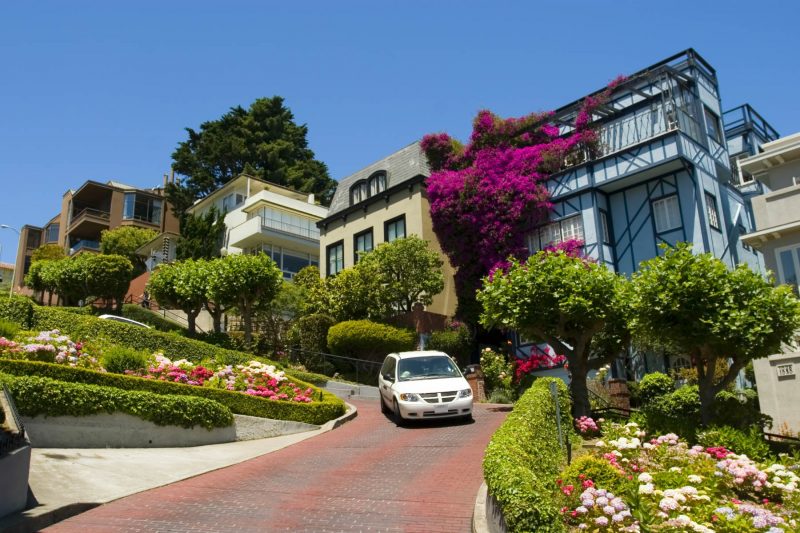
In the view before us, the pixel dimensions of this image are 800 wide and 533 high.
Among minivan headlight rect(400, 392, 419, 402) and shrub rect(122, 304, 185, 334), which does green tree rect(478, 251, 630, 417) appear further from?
shrub rect(122, 304, 185, 334)

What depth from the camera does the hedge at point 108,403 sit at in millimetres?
12086

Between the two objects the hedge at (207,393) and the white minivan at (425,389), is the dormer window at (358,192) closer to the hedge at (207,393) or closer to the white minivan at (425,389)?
the hedge at (207,393)

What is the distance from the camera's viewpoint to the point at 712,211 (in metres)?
25.2

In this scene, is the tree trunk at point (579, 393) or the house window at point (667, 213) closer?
the tree trunk at point (579, 393)

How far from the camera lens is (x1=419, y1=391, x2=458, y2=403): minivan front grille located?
1534 centimetres

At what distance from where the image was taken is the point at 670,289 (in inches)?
535

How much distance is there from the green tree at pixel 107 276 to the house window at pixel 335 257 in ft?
37.4

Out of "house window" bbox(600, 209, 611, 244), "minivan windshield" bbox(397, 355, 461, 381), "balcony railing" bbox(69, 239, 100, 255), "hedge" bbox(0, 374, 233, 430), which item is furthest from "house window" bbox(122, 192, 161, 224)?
"minivan windshield" bbox(397, 355, 461, 381)

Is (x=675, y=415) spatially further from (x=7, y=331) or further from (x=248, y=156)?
(x=248, y=156)

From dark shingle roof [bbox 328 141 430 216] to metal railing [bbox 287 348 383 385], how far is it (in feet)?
34.4

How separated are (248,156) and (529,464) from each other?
2141 inches

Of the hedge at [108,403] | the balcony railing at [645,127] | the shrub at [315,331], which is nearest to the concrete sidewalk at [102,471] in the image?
the hedge at [108,403]

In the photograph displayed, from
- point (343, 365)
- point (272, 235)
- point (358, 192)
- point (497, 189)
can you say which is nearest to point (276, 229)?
point (272, 235)

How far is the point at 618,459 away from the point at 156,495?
277 inches
